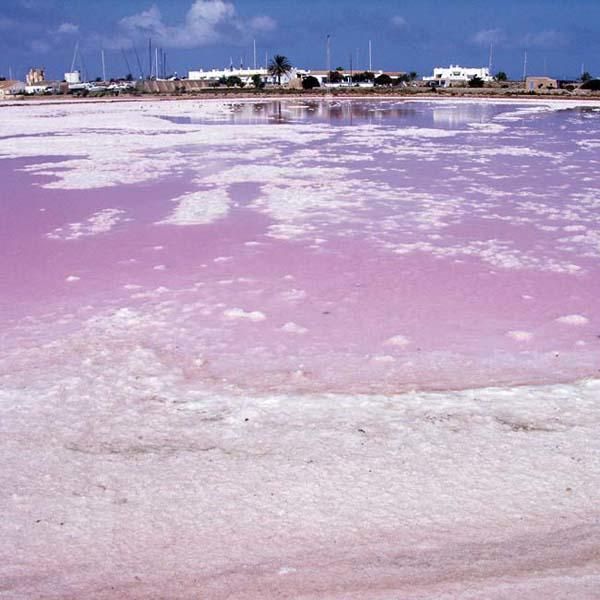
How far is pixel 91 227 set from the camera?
9.99 m

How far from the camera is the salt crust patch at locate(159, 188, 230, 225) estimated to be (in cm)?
1030

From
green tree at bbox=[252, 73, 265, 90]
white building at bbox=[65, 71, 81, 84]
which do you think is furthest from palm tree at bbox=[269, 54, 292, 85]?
white building at bbox=[65, 71, 81, 84]

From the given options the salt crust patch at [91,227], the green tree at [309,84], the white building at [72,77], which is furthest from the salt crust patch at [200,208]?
the white building at [72,77]

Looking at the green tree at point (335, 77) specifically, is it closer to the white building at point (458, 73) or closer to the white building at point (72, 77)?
the white building at point (458, 73)

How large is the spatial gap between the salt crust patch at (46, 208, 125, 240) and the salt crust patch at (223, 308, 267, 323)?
153 inches

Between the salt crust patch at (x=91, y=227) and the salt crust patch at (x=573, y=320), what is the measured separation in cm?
612

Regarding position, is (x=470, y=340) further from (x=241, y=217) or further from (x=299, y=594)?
(x=241, y=217)

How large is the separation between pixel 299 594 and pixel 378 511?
687 mm

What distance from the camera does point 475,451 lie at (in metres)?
3.98

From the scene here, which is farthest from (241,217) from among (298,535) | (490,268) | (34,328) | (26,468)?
(298,535)

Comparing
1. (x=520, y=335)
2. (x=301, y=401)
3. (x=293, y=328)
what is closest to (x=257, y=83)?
(x=293, y=328)

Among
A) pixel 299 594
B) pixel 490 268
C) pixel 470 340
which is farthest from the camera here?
pixel 490 268

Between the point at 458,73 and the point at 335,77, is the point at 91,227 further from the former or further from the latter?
the point at 458,73

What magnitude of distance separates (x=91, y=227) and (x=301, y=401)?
631 cm
